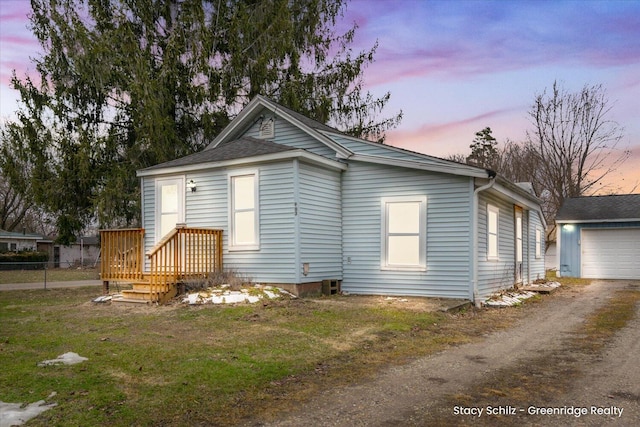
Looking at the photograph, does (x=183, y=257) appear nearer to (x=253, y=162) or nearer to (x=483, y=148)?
(x=253, y=162)

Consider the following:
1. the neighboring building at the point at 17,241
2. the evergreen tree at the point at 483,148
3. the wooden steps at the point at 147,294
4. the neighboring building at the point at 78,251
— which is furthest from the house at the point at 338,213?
the neighboring building at the point at 78,251

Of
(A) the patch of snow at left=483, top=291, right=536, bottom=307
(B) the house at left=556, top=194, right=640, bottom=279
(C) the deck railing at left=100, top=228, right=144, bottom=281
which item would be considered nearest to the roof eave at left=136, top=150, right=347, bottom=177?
(C) the deck railing at left=100, top=228, right=144, bottom=281

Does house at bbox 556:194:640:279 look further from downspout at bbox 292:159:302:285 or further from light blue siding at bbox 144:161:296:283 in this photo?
light blue siding at bbox 144:161:296:283

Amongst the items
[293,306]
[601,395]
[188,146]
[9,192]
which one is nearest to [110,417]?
[601,395]

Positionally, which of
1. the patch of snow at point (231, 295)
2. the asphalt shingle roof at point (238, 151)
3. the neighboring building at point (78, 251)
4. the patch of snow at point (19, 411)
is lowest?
the neighboring building at point (78, 251)

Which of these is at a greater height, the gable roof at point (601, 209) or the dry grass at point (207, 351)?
the gable roof at point (601, 209)

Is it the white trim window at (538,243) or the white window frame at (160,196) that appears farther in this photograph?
the white trim window at (538,243)

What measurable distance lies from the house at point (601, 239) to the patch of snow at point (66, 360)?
20876 millimetres

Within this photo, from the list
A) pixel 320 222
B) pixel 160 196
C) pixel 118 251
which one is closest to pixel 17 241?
pixel 160 196

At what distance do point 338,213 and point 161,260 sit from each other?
14.8 ft

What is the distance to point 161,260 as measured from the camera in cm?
1116

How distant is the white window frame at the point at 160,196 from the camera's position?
13.4 m

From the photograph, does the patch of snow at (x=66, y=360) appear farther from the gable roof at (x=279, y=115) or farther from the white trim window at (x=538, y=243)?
the white trim window at (x=538, y=243)

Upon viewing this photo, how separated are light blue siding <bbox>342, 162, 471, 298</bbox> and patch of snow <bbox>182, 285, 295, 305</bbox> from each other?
2355 millimetres
